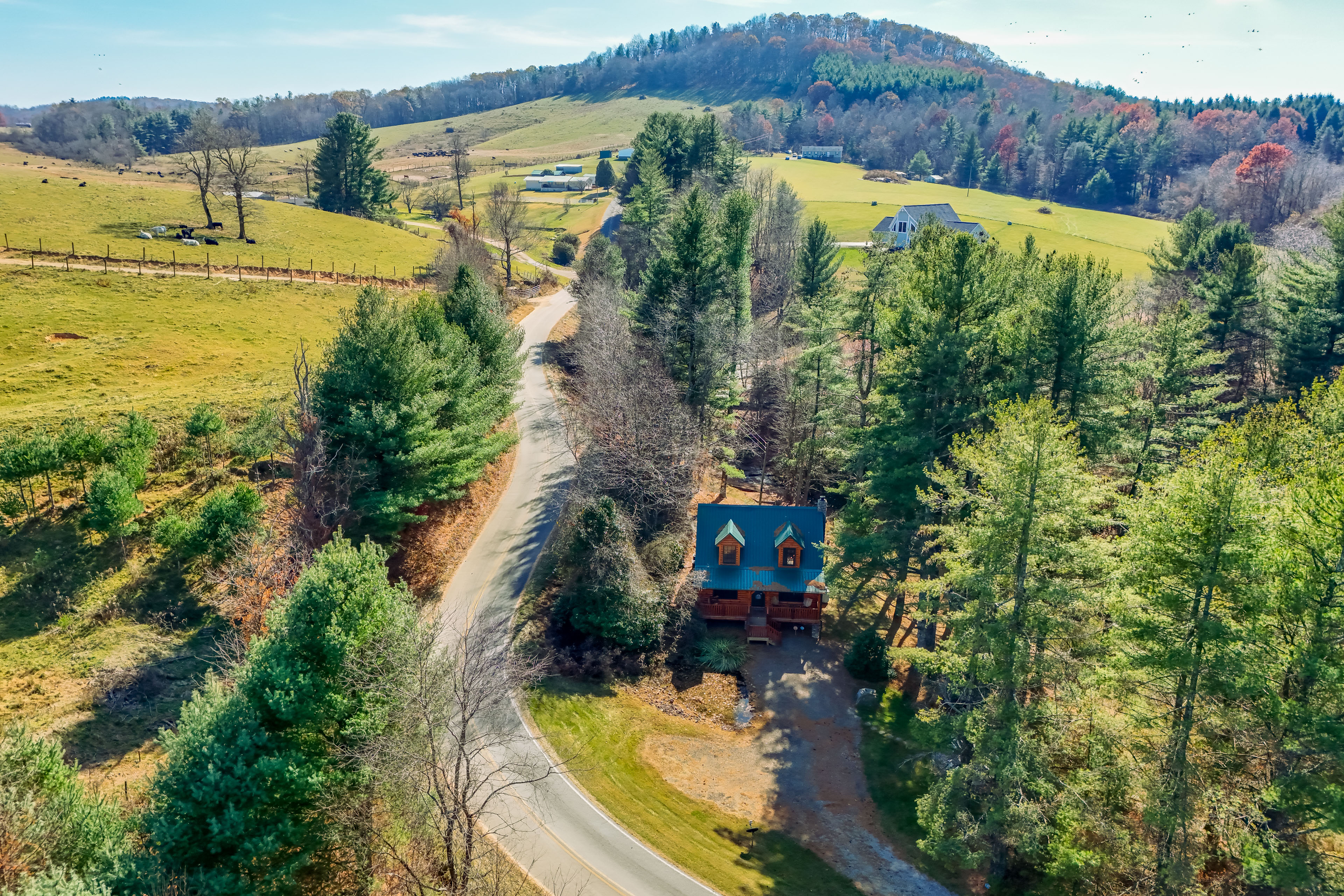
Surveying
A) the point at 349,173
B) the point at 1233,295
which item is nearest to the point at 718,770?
the point at 1233,295

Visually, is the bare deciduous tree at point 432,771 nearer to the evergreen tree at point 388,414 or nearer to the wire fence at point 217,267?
the evergreen tree at point 388,414

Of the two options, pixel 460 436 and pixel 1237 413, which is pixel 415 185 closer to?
pixel 460 436

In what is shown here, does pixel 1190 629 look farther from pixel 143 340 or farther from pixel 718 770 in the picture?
pixel 143 340

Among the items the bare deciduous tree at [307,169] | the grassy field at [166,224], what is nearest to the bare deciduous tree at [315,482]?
the grassy field at [166,224]

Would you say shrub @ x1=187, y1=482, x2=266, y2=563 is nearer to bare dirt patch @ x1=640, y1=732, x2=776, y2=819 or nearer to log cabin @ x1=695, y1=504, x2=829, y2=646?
bare dirt patch @ x1=640, y1=732, x2=776, y2=819

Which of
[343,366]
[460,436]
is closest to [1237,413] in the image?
→ [460,436]

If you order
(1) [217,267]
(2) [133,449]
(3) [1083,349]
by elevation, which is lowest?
(2) [133,449]
